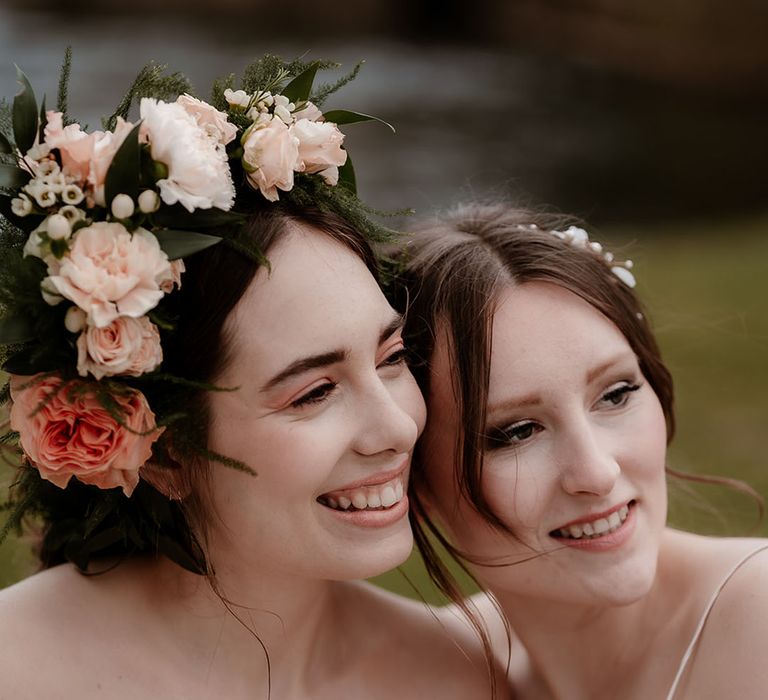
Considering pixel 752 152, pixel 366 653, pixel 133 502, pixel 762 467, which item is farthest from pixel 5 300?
pixel 752 152

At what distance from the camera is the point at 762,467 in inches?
294

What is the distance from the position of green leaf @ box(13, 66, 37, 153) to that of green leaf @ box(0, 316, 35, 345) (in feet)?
1.47

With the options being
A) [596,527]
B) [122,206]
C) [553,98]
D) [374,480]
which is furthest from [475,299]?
[553,98]

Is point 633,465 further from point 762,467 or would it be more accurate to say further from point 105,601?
point 762,467

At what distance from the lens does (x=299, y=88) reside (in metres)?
3.43

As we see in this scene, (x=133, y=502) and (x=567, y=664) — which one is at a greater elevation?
(x=133, y=502)

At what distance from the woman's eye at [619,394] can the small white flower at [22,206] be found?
1687mm

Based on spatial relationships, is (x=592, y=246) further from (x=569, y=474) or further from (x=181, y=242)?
(x=181, y=242)

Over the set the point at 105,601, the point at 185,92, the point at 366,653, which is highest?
the point at 185,92

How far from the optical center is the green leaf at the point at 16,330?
2.85 meters

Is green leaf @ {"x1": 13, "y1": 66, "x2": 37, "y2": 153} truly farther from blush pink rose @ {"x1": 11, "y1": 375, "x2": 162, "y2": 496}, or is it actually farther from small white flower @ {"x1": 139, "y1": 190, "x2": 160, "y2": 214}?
blush pink rose @ {"x1": 11, "y1": 375, "x2": 162, "y2": 496}

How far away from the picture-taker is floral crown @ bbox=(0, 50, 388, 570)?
9.35ft

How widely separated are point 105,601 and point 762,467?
5.12m

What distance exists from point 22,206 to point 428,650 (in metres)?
2.00
